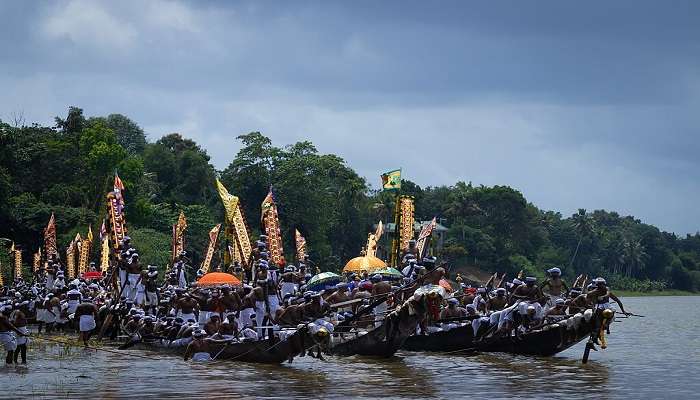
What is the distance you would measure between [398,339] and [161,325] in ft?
22.3

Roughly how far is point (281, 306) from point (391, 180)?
23.5 meters

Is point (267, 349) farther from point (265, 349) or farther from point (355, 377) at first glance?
point (355, 377)

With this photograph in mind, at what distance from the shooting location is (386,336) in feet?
81.7

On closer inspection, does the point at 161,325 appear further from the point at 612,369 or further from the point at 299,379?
the point at 612,369

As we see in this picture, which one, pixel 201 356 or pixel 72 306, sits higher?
pixel 72 306

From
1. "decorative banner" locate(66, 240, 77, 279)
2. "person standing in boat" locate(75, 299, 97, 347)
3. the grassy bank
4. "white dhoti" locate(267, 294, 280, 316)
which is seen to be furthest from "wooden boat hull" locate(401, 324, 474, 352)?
the grassy bank

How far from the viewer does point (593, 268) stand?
5032 inches

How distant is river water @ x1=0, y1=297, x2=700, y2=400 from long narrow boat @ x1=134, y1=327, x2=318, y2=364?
232 mm

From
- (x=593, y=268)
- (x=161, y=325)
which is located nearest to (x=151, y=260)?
(x=161, y=325)

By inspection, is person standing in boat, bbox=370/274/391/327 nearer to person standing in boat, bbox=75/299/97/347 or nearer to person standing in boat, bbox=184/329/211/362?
person standing in boat, bbox=184/329/211/362

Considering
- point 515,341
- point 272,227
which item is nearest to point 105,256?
point 272,227

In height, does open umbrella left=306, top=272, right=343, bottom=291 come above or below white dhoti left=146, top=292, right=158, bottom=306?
above

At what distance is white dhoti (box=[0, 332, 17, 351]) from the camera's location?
2231 cm

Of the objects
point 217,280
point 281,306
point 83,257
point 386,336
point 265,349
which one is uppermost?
point 83,257
